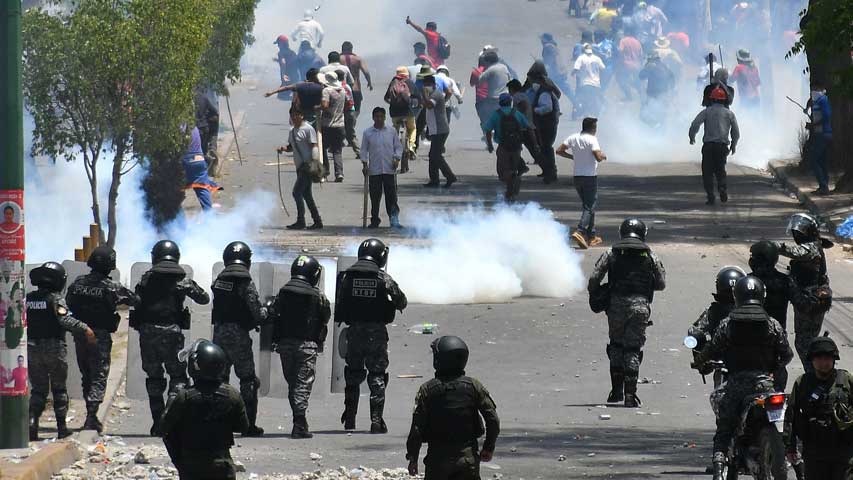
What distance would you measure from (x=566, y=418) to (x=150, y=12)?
7246mm

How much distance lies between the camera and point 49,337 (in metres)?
11.9

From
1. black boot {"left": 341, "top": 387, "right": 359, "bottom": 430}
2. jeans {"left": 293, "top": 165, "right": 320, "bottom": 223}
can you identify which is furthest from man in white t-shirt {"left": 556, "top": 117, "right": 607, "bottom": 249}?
black boot {"left": 341, "top": 387, "right": 359, "bottom": 430}

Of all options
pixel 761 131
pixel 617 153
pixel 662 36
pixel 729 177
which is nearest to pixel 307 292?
pixel 729 177

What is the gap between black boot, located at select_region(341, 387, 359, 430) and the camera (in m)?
12.4

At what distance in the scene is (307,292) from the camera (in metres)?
12.0

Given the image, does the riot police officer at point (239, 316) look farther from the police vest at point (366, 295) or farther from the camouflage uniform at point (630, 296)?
the camouflage uniform at point (630, 296)

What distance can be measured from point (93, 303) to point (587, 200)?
367 inches

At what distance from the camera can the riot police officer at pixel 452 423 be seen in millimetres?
8195

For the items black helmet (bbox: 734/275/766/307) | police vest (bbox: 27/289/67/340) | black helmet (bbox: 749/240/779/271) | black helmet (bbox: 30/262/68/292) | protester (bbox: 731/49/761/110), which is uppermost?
protester (bbox: 731/49/761/110)

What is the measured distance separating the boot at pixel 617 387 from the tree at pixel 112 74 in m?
6.46

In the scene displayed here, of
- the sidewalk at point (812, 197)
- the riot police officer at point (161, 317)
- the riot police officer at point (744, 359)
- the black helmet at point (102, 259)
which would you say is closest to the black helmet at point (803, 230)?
the riot police officer at point (744, 359)

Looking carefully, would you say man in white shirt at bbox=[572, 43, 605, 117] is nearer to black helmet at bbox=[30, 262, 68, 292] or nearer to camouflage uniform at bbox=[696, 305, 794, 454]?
black helmet at bbox=[30, 262, 68, 292]

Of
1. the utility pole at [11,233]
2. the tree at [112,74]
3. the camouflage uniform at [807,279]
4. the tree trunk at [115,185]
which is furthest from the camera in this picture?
the tree trunk at [115,185]

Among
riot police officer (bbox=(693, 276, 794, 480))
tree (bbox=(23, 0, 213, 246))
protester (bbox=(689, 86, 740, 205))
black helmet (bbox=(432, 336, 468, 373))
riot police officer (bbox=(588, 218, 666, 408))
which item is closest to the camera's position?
black helmet (bbox=(432, 336, 468, 373))
